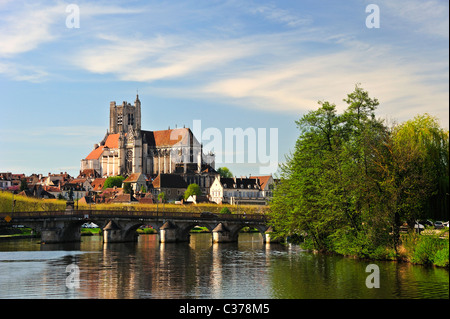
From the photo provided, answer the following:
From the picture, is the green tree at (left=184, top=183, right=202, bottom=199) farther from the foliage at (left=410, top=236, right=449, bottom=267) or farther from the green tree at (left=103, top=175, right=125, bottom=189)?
the foliage at (left=410, top=236, right=449, bottom=267)

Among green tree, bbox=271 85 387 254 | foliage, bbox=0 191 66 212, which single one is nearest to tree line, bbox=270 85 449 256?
green tree, bbox=271 85 387 254

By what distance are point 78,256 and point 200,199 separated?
108479mm

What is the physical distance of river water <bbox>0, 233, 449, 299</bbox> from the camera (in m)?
36.2

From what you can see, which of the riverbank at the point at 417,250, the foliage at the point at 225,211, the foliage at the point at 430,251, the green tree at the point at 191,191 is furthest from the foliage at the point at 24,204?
the foliage at the point at 430,251

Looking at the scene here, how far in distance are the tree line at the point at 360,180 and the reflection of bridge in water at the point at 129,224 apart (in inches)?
929

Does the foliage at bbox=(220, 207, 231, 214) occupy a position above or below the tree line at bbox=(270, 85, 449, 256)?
below

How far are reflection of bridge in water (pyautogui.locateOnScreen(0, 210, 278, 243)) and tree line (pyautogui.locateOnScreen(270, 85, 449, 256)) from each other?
23.6 metres

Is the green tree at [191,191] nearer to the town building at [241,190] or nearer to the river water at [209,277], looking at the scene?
the town building at [241,190]

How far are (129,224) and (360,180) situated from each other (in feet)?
151

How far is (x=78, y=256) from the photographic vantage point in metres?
62.6

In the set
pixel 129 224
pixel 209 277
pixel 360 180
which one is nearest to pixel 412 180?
pixel 360 180

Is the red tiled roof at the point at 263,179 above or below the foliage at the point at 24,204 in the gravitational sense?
above

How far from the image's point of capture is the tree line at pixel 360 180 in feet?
153
